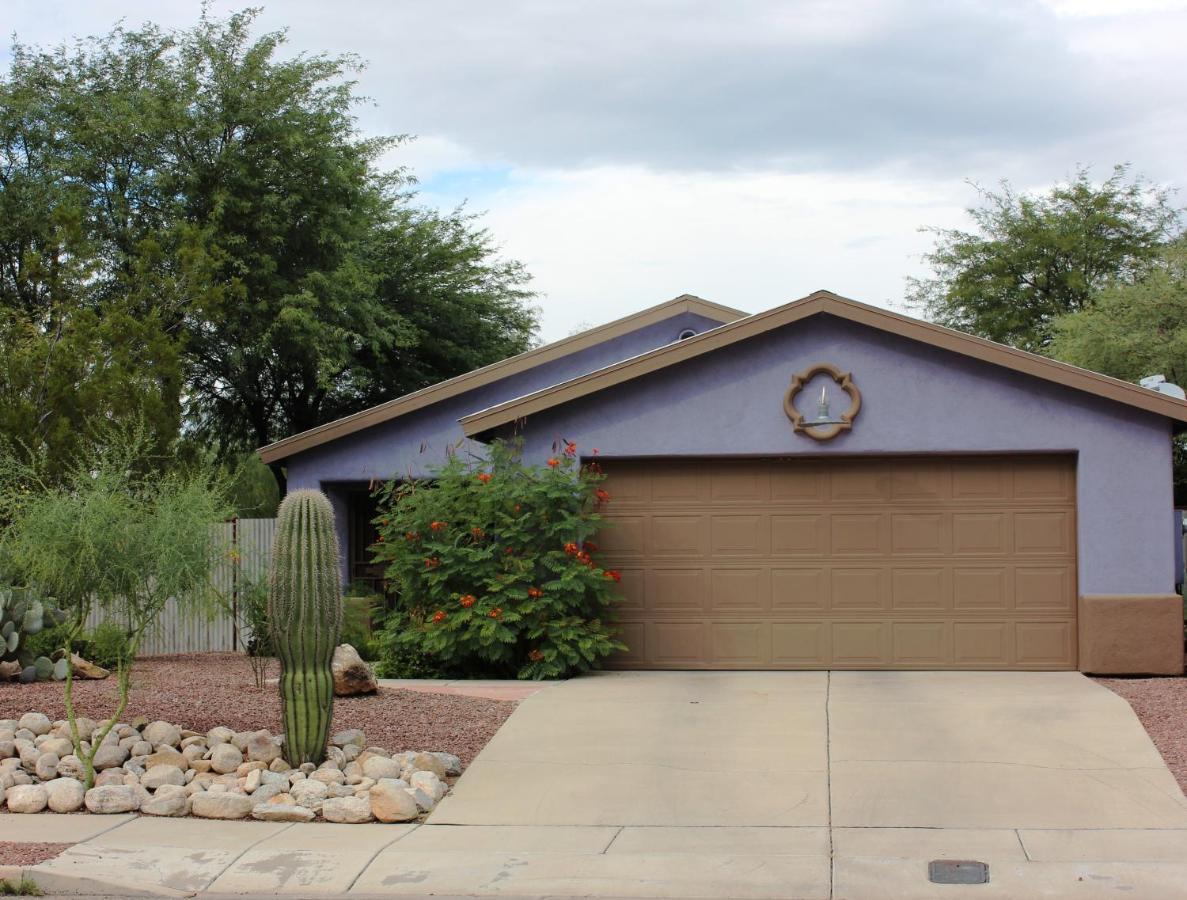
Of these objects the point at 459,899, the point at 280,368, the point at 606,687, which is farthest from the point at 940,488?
the point at 280,368

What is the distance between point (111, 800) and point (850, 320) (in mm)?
9160

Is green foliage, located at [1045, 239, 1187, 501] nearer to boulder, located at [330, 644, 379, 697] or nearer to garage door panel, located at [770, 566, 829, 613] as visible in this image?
garage door panel, located at [770, 566, 829, 613]

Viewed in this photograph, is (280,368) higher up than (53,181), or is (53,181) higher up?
(53,181)

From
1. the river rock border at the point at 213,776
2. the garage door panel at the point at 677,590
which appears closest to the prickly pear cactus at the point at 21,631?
the river rock border at the point at 213,776

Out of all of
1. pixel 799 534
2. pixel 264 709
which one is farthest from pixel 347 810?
pixel 799 534

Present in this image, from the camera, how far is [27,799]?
10.1 m

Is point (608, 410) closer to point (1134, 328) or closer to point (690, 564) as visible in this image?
point (690, 564)

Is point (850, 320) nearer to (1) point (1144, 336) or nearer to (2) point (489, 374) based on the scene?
(2) point (489, 374)

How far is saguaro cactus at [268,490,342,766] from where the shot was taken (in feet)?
35.0

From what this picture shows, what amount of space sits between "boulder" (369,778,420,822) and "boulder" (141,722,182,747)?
83.8 inches

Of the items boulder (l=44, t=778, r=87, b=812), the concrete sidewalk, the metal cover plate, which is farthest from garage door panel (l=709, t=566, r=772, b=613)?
boulder (l=44, t=778, r=87, b=812)

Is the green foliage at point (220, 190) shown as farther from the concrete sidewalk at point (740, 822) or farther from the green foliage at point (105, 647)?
the concrete sidewalk at point (740, 822)

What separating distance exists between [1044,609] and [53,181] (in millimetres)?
20956

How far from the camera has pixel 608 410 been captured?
1603 cm
